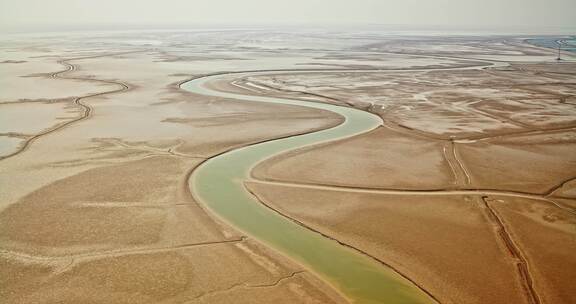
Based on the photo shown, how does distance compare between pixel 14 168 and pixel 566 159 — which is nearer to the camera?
pixel 14 168

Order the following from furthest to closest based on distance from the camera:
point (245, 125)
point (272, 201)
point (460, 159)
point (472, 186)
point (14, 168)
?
point (245, 125)
point (460, 159)
point (14, 168)
point (472, 186)
point (272, 201)

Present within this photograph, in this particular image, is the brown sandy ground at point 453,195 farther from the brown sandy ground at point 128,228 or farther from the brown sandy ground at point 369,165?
the brown sandy ground at point 128,228

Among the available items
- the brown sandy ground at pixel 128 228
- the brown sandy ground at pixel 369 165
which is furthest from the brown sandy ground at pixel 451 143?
the brown sandy ground at pixel 128 228

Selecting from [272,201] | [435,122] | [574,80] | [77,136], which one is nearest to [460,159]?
[435,122]

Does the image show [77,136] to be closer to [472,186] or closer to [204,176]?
[204,176]

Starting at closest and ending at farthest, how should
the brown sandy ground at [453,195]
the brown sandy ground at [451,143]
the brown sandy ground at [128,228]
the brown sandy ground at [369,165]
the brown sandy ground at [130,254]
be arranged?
1. the brown sandy ground at [130,254]
2. the brown sandy ground at [128,228]
3. the brown sandy ground at [453,195]
4. the brown sandy ground at [369,165]
5. the brown sandy ground at [451,143]

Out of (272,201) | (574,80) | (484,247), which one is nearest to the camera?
(484,247)

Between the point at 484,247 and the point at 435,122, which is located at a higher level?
the point at 435,122
